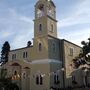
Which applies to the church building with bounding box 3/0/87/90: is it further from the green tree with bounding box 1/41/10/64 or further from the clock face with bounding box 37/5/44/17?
the green tree with bounding box 1/41/10/64

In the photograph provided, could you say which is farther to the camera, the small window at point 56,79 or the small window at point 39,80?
the small window at point 56,79

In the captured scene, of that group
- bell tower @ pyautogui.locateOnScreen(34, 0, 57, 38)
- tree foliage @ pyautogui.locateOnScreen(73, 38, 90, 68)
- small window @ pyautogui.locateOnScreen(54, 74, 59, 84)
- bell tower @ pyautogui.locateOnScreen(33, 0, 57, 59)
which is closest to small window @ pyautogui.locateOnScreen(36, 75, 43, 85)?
small window @ pyautogui.locateOnScreen(54, 74, 59, 84)

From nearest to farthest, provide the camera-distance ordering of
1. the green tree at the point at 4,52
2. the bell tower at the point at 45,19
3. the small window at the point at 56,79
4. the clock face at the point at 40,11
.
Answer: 1. the small window at the point at 56,79
2. the bell tower at the point at 45,19
3. the clock face at the point at 40,11
4. the green tree at the point at 4,52

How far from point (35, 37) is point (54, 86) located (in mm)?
9309

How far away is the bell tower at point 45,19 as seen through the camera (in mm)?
37688

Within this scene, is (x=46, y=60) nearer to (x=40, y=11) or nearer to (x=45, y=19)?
(x=45, y=19)

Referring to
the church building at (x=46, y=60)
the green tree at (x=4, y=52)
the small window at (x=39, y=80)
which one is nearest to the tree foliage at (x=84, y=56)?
the church building at (x=46, y=60)

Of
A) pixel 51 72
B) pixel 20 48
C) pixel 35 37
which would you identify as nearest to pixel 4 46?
pixel 20 48

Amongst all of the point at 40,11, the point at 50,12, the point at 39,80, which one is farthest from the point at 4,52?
the point at 39,80

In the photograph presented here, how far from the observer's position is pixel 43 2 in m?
39.5

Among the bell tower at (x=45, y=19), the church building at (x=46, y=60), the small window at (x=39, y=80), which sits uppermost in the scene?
the bell tower at (x=45, y=19)

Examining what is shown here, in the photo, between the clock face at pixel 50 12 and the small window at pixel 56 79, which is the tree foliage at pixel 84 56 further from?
the clock face at pixel 50 12

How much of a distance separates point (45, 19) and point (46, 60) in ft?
24.1

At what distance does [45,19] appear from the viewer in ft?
124
